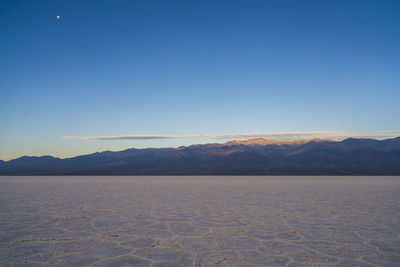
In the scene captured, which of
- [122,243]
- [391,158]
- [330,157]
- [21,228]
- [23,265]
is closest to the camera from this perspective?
[23,265]

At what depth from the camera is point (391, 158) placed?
3600 inches

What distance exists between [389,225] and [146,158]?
132389mm

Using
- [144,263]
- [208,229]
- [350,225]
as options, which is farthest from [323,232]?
[144,263]

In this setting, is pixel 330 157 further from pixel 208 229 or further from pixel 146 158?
pixel 208 229

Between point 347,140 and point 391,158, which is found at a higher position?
point 347,140

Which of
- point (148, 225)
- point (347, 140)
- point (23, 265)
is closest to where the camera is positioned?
point (23, 265)

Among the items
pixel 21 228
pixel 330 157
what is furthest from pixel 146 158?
pixel 21 228

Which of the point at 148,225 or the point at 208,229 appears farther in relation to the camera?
the point at 148,225

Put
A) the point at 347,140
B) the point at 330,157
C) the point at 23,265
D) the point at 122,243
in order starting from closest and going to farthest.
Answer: the point at 23,265, the point at 122,243, the point at 330,157, the point at 347,140

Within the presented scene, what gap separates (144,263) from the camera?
10.7 ft

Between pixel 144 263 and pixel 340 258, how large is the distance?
7.49 ft

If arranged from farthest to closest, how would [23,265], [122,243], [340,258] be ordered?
1. [122,243]
2. [340,258]
3. [23,265]

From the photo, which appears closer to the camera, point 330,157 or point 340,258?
point 340,258

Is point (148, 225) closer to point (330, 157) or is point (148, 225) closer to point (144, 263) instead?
point (144, 263)
